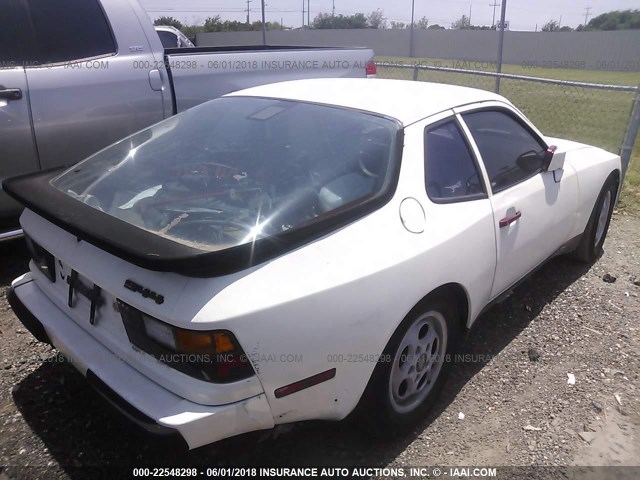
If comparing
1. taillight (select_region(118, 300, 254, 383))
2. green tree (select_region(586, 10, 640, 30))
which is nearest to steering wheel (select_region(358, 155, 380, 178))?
taillight (select_region(118, 300, 254, 383))

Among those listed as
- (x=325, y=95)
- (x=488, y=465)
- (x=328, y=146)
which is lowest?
(x=488, y=465)

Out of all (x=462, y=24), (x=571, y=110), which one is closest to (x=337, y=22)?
(x=462, y=24)

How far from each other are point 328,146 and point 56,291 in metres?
1.41

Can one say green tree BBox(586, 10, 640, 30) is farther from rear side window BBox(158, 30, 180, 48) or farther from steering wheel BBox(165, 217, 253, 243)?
steering wheel BBox(165, 217, 253, 243)

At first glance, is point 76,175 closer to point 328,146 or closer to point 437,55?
point 328,146

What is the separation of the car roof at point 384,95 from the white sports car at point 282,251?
2 centimetres

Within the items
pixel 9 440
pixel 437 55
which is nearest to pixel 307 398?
pixel 9 440

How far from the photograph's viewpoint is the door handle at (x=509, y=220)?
9.11 feet

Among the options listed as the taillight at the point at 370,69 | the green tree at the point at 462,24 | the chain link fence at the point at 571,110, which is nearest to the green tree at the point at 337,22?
the green tree at the point at 462,24

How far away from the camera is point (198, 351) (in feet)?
5.77

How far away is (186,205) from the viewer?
84.9 inches

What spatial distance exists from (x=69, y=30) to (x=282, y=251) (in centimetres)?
325

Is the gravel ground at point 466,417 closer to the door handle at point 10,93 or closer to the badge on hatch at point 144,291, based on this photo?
the badge on hatch at point 144,291

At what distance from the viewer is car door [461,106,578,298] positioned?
113 inches
